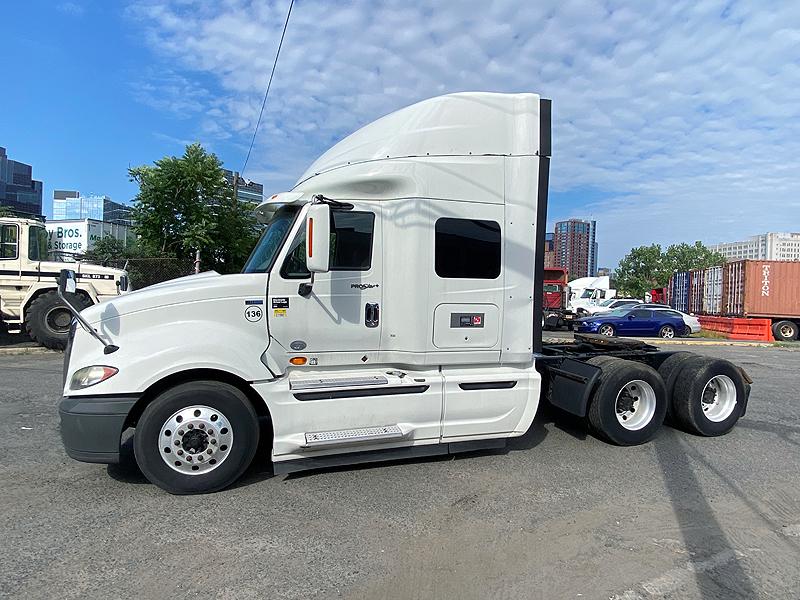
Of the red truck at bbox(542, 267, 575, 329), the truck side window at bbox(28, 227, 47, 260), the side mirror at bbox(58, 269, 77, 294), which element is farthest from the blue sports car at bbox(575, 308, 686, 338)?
the side mirror at bbox(58, 269, 77, 294)

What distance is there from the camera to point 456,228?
513cm

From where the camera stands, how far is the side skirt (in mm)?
4688

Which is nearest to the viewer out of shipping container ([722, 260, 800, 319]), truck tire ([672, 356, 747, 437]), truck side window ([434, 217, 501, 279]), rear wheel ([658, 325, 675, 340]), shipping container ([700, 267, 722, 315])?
truck side window ([434, 217, 501, 279])

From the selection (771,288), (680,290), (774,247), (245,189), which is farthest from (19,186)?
(774,247)

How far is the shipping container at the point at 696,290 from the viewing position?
1138 inches

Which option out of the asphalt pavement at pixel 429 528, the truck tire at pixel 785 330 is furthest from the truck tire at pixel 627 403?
the truck tire at pixel 785 330

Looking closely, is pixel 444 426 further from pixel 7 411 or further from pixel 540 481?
pixel 7 411

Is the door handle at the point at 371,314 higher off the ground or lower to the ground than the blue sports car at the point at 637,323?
higher

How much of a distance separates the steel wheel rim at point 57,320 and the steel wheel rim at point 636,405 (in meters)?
12.1

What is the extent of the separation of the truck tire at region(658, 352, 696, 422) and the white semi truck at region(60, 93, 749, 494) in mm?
953

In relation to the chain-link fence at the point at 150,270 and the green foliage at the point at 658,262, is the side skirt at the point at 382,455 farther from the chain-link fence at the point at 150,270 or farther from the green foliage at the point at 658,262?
the green foliage at the point at 658,262

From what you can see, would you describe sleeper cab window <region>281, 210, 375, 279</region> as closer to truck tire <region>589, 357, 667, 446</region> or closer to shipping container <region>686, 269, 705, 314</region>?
truck tire <region>589, 357, 667, 446</region>

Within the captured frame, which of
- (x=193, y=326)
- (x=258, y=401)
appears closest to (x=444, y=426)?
(x=258, y=401)

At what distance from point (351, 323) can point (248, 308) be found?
0.91m
